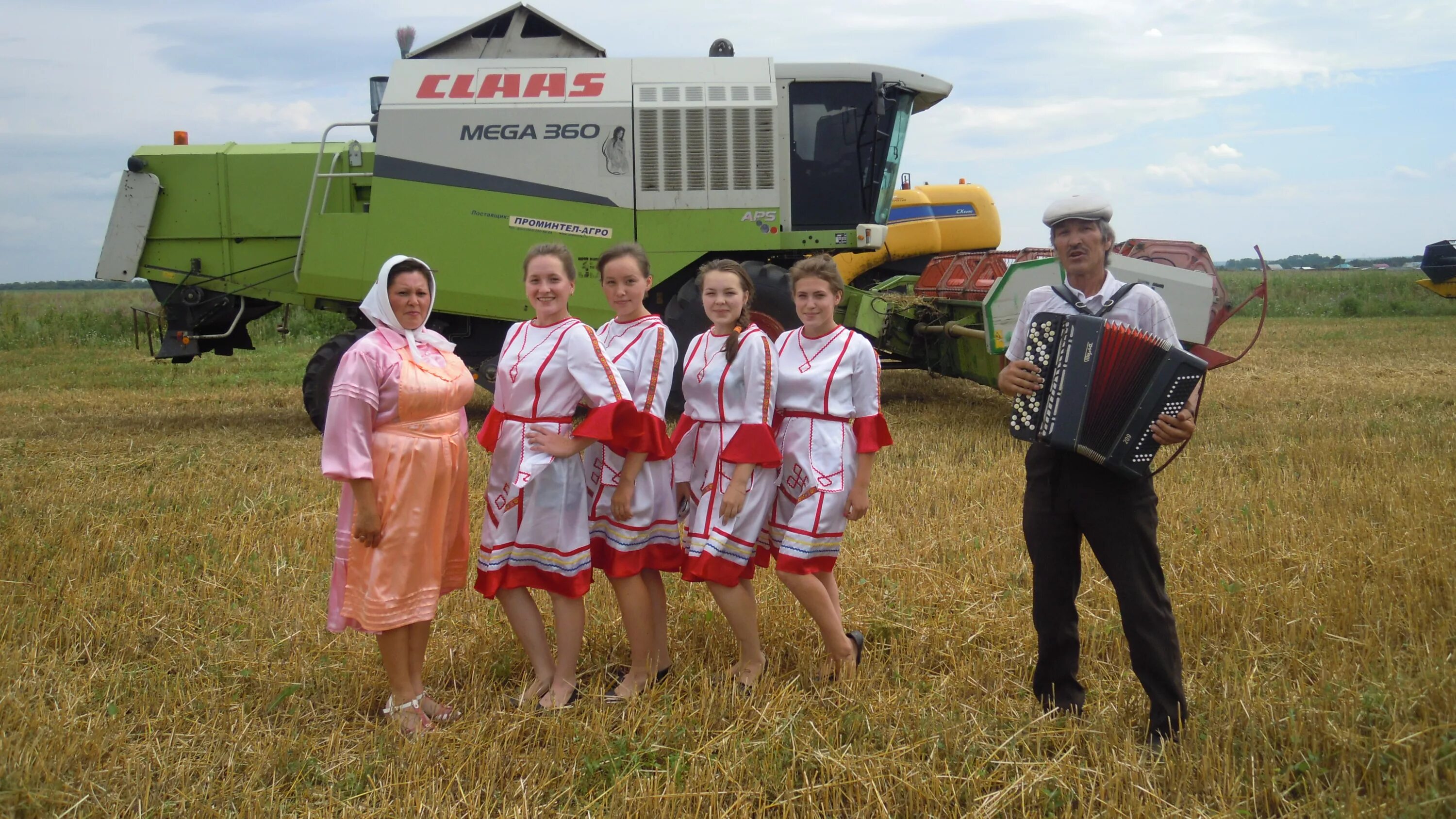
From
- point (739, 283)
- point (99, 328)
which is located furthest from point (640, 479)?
point (99, 328)

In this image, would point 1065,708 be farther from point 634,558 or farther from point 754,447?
point 634,558

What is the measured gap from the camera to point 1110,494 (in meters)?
3.02

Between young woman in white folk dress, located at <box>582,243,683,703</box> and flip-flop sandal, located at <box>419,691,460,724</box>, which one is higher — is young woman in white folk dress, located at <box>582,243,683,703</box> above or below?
above

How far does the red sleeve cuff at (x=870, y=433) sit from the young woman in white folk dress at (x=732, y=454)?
29cm

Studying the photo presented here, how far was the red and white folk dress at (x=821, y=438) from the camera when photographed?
350 centimetres

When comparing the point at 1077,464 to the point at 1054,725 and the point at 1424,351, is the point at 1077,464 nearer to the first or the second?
the point at 1054,725

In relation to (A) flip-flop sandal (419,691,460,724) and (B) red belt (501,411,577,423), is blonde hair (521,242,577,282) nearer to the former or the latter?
(B) red belt (501,411,577,423)

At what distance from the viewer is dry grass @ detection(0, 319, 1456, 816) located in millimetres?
2863

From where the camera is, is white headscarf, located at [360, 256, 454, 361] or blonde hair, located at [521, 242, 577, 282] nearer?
white headscarf, located at [360, 256, 454, 361]

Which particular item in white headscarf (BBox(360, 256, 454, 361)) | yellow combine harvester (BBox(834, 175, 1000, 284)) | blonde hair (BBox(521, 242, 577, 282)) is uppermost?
yellow combine harvester (BBox(834, 175, 1000, 284))

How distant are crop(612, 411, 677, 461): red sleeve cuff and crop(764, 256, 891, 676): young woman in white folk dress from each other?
38 cm

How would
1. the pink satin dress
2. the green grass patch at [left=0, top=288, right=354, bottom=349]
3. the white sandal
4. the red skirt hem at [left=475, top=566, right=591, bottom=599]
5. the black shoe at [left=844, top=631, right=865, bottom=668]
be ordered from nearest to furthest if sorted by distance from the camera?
1. the pink satin dress
2. the white sandal
3. the red skirt hem at [left=475, top=566, right=591, bottom=599]
4. the black shoe at [left=844, top=631, right=865, bottom=668]
5. the green grass patch at [left=0, top=288, right=354, bottom=349]

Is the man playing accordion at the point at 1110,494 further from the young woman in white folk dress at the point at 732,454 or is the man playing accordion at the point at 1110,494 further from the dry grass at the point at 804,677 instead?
the young woman in white folk dress at the point at 732,454

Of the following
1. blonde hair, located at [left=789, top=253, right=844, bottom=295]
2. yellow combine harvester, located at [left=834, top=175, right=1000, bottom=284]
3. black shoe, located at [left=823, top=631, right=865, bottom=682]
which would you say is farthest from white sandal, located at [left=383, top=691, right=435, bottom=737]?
yellow combine harvester, located at [left=834, top=175, right=1000, bottom=284]
